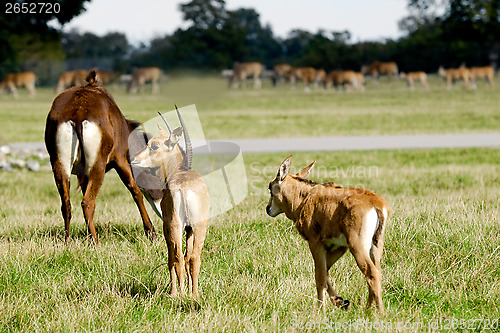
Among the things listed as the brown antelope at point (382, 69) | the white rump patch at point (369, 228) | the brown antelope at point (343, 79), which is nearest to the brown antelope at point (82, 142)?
the white rump patch at point (369, 228)

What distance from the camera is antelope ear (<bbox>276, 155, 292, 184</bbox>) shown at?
336 cm

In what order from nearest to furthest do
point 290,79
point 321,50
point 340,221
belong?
point 340,221
point 290,79
point 321,50

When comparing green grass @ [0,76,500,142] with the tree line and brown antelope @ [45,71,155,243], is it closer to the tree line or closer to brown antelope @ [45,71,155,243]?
the tree line

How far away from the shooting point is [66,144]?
5402 mm

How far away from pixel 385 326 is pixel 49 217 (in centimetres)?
470

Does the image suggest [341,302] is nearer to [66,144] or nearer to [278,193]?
[278,193]

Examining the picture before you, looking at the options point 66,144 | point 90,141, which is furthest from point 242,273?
point 66,144

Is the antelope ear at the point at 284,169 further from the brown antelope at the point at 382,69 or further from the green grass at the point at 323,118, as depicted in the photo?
the brown antelope at the point at 382,69

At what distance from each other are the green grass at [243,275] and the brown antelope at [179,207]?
0.34 m

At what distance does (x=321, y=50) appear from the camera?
59125 millimetres

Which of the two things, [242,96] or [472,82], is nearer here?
[242,96]

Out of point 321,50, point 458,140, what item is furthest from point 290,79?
point 458,140

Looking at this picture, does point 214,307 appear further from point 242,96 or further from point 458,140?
point 242,96

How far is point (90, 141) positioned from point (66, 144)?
0.67 ft
